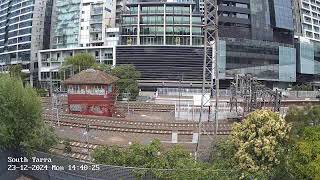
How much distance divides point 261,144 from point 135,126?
20084mm

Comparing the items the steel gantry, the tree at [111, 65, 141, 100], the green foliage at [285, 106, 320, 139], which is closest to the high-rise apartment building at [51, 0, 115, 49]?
the tree at [111, 65, 141, 100]

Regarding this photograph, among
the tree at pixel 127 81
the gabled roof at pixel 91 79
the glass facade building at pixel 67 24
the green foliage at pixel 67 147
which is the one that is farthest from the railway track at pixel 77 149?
the glass facade building at pixel 67 24

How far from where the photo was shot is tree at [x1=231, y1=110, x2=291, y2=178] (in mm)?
15742

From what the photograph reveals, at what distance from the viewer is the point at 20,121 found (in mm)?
20391

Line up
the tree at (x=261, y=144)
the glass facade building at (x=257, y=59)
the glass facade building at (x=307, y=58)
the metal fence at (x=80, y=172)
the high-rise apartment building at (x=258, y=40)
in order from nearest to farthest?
1. the metal fence at (x=80, y=172)
2. the tree at (x=261, y=144)
3. the glass facade building at (x=257, y=59)
4. the high-rise apartment building at (x=258, y=40)
5. the glass facade building at (x=307, y=58)

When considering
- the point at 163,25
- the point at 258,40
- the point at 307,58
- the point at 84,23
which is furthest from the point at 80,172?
the point at 307,58

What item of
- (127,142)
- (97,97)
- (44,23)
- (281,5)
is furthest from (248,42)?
(127,142)

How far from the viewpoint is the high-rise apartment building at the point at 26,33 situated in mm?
117750

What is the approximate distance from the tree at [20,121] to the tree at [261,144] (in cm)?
941

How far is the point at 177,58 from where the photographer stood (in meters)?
96.9

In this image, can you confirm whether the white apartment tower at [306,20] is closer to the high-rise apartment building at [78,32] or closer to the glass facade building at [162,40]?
the glass facade building at [162,40]

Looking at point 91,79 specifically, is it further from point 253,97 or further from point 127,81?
point 127,81

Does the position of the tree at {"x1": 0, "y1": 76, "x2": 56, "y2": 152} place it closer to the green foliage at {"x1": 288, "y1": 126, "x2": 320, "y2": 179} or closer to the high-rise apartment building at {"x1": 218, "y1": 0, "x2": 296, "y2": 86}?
the green foliage at {"x1": 288, "y1": 126, "x2": 320, "y2": 179}

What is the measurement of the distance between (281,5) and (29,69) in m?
68.2
